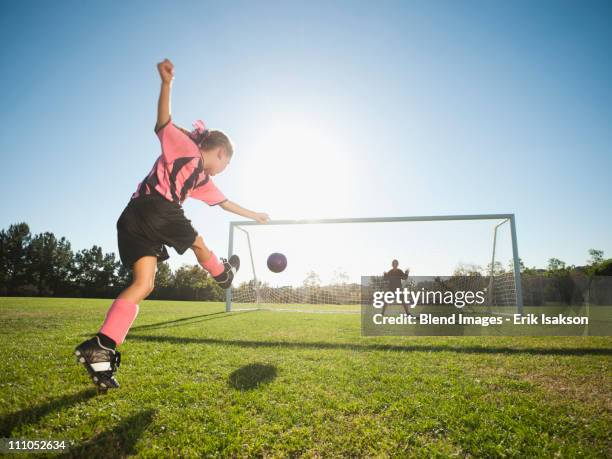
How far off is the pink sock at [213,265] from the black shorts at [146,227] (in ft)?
2.35

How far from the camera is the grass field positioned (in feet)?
6.04

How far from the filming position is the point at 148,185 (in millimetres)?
2922

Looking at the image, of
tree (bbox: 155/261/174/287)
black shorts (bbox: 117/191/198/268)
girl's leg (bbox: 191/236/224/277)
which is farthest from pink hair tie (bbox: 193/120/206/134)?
tree (bbox: 155/261/174/287)

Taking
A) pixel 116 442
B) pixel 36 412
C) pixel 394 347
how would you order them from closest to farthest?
pixel 116 442
pixel 36 412
pixel 394 347

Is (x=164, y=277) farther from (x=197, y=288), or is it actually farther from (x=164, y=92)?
(x=164, y=92)

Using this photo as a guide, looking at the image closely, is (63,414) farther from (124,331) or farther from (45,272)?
(45,272)

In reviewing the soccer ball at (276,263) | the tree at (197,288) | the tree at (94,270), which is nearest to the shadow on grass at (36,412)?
the soccer ball at (276,263)

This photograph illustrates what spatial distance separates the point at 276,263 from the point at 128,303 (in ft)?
14.6

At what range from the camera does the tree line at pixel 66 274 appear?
44.7 m

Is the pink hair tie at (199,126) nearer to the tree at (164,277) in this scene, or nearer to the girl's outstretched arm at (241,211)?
the girl's outstretched arm at (241,211)

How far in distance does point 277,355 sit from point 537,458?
2981 mm

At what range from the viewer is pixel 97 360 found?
7.97ft

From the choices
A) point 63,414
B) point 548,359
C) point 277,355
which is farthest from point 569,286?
point 63,414

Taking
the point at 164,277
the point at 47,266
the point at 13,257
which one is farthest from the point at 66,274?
the point at 164,277
